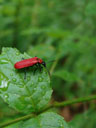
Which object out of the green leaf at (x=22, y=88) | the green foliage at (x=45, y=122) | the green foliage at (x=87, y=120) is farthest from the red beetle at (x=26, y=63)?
the green foliage at (x=87, y=120)

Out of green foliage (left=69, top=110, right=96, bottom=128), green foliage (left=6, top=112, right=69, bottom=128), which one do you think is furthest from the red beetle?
green foliage (left=69, top=110, right=96, bottom=128)

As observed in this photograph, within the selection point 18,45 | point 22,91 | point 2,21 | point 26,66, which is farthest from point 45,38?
point 22,91

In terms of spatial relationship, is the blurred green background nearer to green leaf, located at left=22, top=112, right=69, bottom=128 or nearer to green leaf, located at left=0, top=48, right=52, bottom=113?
green leaf, located at left=0, top=48, right=52, bottom=113

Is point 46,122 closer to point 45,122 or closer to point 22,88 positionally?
point 45,122

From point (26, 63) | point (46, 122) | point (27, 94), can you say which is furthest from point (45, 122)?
point (26, 63)

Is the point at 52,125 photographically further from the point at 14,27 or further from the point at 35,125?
the point at 14,27

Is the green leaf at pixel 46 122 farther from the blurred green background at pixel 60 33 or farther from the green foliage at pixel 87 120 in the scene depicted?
the blurred green background at pixel 60 33
